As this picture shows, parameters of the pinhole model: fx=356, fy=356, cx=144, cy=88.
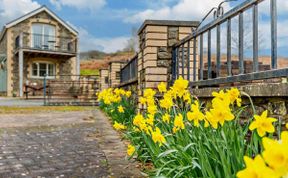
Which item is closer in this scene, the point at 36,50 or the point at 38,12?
the point at 36,50

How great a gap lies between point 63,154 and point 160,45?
2016 millimetres

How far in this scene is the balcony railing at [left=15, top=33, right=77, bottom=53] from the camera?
77.0ft

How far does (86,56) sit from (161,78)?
3517cm

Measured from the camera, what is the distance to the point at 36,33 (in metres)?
25.0

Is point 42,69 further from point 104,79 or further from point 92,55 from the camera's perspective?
point 92,55

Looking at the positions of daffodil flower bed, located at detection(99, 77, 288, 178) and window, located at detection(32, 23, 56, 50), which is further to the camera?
window, located at detection(32, 23, 56, 50)

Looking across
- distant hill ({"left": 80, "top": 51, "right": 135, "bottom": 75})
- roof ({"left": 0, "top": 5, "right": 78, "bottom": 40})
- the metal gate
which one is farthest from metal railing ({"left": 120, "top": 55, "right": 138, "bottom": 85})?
distant hill ({"left": 80, "top": 51, "right": 135, "bottom": 75})

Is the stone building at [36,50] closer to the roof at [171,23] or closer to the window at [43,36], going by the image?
the window at [43,36]

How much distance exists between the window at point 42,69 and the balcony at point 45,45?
0.90 meters

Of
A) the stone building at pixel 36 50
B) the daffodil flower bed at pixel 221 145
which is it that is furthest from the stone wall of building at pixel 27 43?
the daffodil flower bed at pixel 221 145

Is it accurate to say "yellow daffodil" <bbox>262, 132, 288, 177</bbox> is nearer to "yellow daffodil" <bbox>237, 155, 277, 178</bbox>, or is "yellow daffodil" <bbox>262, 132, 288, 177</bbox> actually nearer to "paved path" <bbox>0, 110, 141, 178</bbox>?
"yellow daffodil" <bbox>237, 155, 277, 178</bbox>

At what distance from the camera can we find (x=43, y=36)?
24438 millimetres

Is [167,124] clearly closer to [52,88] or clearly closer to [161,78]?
[161,78]

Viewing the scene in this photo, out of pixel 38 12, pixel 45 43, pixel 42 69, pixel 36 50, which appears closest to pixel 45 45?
pixel 45 43
